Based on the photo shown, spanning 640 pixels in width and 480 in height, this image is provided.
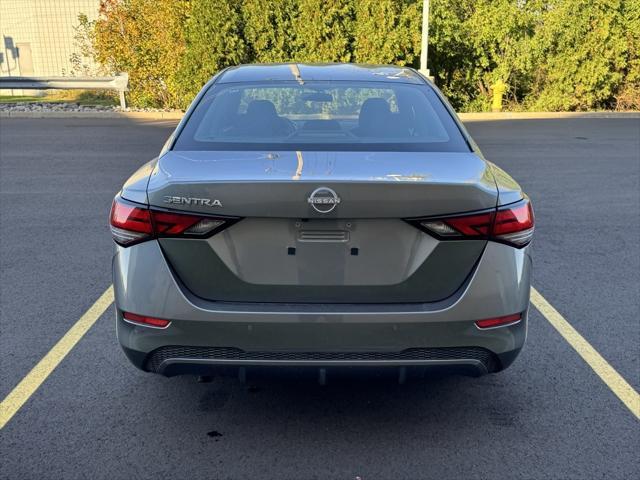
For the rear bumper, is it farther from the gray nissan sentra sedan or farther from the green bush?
the green bush

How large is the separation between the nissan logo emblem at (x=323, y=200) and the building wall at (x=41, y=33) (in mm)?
35201

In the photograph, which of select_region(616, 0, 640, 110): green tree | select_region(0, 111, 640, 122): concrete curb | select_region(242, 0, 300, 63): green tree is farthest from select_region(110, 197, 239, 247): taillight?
Result: select_region(616, 0, 640, 110): green tree

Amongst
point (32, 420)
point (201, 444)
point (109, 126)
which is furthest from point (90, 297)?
point (109, 126)

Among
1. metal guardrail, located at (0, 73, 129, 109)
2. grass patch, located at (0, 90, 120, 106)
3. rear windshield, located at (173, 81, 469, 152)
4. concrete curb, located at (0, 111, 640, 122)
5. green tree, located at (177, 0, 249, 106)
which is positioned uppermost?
rear windshield, located at (173, 81, 469, 152)

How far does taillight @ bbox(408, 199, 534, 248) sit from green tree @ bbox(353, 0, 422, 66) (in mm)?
15600

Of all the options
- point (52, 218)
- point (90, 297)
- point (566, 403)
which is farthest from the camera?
point (52, 218)

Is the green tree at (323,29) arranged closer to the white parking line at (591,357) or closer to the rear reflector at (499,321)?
the white parking line at (591,357)

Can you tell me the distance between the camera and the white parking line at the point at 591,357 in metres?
3.71

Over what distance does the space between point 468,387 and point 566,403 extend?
503mm

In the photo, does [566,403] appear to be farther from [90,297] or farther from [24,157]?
[24,157]

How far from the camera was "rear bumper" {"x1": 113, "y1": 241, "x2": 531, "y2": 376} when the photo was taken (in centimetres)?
284

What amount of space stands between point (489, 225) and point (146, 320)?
1.46 m

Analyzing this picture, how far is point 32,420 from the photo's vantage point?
11.3 feet

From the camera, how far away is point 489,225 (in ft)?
9.48
